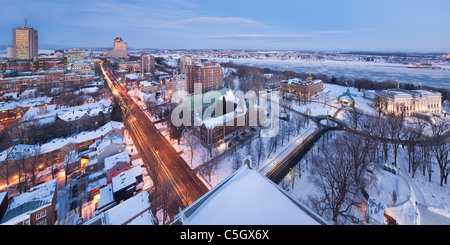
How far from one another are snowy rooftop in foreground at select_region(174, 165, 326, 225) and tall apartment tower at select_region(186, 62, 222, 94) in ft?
97.3

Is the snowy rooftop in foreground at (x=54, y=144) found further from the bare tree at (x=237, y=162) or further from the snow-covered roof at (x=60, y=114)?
the bare tree at (x=237, y=162)

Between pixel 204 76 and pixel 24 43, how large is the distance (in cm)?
5343

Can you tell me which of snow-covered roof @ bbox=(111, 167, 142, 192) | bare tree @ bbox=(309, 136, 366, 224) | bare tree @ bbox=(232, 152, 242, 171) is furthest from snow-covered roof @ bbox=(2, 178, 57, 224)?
bare tree @ bbox=(309, 136, 366, 224)

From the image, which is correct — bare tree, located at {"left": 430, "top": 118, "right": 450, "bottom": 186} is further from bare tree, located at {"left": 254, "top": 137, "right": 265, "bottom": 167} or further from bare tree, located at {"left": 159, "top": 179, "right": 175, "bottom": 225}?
bare tree, located at {"left": 159, "top": 179, "right": 175, "bottom": 225}

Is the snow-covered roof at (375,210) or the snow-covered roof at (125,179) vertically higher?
the snow-covered roof at (125,179)

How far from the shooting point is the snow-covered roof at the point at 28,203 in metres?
7.30

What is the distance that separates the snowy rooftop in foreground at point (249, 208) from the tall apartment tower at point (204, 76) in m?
29.7

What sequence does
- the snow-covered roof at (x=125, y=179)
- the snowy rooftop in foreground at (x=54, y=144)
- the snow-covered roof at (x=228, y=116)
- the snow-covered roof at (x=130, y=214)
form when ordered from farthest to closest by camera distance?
the snow-covered roof at (x=228, y=116)
the snowy rooftop in foreground at (x=54, y=144)
the snow-covered roof at (x=125, y=179)
the snow-covered roof at (x=130, y=214)

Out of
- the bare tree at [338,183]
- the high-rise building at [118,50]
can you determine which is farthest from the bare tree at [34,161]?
the high-rise building at [118,50]

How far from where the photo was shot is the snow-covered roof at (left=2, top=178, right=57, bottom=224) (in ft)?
23.9

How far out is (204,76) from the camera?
3222 centimetres
